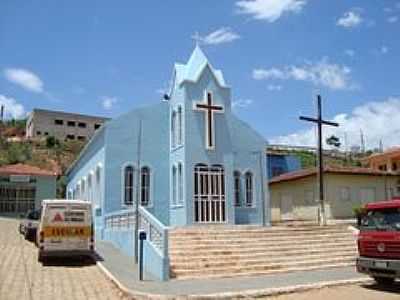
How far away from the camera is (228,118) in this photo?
1016 inches

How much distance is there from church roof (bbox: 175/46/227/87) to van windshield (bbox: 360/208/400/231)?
43.0 ft

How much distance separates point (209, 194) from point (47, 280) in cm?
1156

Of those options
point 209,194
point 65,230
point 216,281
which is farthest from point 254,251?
point 209,194

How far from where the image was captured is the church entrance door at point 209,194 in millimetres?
23703

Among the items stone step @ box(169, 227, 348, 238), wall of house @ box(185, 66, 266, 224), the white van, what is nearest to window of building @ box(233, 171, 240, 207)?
wall of house @ box(185, 66, 266, 224)

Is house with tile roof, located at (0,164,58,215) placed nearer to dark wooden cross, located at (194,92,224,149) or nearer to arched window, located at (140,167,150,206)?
arched window, located at (140,167,150,206)

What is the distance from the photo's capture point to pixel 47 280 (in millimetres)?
13570

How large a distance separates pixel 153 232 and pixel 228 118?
1154cm

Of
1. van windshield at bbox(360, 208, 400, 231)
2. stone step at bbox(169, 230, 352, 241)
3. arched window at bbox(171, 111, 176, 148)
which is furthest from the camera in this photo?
arched window at bbox(171, 111, 176, 148)

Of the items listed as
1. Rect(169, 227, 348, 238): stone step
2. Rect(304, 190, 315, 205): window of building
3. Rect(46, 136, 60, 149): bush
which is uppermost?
Rect(46, 136, 60, 149): bush

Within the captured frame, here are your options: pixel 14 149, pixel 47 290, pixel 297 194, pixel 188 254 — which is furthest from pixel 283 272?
pixel 14 149

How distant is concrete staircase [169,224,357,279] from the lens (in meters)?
15.4

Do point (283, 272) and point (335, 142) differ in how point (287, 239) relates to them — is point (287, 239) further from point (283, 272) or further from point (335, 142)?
point (335, 142)

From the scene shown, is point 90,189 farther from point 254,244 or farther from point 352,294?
point 352,294
